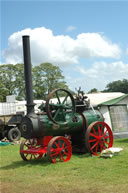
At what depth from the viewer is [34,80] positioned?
136 feet

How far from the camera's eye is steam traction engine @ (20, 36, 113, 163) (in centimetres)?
777

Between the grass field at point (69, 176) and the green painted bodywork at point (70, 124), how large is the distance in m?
0.87

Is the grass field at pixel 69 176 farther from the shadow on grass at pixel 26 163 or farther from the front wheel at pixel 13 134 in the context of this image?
the front wheel at pixel 13 134

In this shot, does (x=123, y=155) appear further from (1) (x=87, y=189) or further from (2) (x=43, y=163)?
(1) (x=87, y=189)

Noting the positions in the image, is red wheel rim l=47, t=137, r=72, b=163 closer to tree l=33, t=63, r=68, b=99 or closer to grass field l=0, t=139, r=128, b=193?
grass field l=0, t=139, r=128, b=193

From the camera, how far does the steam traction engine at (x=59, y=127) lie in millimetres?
7766

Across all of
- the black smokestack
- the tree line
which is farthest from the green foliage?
the black smokestack

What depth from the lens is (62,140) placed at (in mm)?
8078

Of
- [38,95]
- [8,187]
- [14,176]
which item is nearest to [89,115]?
[14,176]

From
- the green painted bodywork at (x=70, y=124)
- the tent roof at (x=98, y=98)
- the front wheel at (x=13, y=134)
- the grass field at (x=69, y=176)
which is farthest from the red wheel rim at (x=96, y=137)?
the front wheel at (x=13, y=134)

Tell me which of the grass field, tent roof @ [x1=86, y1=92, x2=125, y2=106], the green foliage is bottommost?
the grass field

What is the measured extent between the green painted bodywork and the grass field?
2.84ft

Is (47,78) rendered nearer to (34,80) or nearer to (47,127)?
(34,80)

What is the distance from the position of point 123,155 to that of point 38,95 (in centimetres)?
3394
